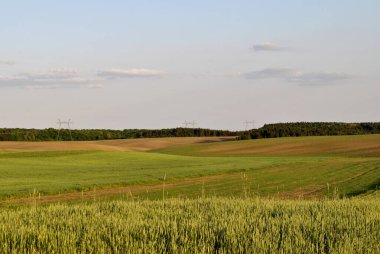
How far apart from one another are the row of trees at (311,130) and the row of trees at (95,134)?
14.0m

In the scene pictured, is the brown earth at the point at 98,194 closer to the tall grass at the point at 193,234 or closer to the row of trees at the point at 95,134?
the tall grass at the point at 193,234

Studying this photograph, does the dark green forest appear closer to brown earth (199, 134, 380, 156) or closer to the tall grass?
brown earth (199, 134, 380, 156)

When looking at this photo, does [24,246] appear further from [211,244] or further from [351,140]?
[351,140]

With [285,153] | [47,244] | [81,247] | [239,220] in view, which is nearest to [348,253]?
[239,220]

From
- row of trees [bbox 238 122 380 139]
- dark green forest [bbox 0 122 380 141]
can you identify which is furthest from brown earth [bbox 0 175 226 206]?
row of trees [bbox 238 122 380 139]

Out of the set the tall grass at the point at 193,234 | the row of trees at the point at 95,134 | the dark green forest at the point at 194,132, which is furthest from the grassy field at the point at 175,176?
the dark green forest at the point at 194,132

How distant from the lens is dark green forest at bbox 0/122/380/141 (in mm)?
104562

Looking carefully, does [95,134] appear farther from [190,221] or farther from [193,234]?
[193,234]

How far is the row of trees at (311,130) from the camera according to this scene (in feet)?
365

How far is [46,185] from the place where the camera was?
34.1 metres

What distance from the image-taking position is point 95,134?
11556 centimetres

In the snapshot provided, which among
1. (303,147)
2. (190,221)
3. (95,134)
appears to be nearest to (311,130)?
(303,147)

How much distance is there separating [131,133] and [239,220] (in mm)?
112090

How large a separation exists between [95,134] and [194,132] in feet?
72.3
